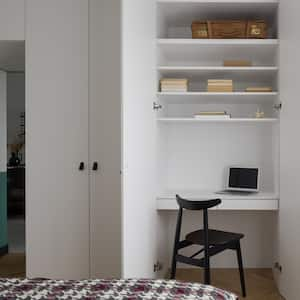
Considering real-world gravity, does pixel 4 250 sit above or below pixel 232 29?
below

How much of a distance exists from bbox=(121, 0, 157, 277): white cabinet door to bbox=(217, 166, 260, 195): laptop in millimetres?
821

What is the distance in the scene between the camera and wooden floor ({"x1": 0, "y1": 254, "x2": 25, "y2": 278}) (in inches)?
159

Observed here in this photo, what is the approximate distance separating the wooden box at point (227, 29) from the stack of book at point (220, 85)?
0.37 m

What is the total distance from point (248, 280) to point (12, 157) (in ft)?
11.6

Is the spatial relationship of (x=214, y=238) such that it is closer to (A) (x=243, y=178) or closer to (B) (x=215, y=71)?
(A) (x=243, y=178)

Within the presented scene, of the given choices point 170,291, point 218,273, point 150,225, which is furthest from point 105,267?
point 170,291

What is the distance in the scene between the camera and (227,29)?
3.81 metres

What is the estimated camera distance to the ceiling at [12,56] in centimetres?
371

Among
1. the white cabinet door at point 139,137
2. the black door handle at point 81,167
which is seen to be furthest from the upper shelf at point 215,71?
the black door handle at point 81,167

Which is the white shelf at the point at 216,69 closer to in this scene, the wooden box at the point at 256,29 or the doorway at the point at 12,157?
the wooden box at the point at 256,29

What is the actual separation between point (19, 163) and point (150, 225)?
3167 millimetres

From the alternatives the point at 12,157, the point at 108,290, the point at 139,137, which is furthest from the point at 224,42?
the point at 12,157

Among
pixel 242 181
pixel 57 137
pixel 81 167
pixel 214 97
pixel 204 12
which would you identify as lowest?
pixel 242 181

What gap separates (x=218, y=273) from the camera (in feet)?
13.5
